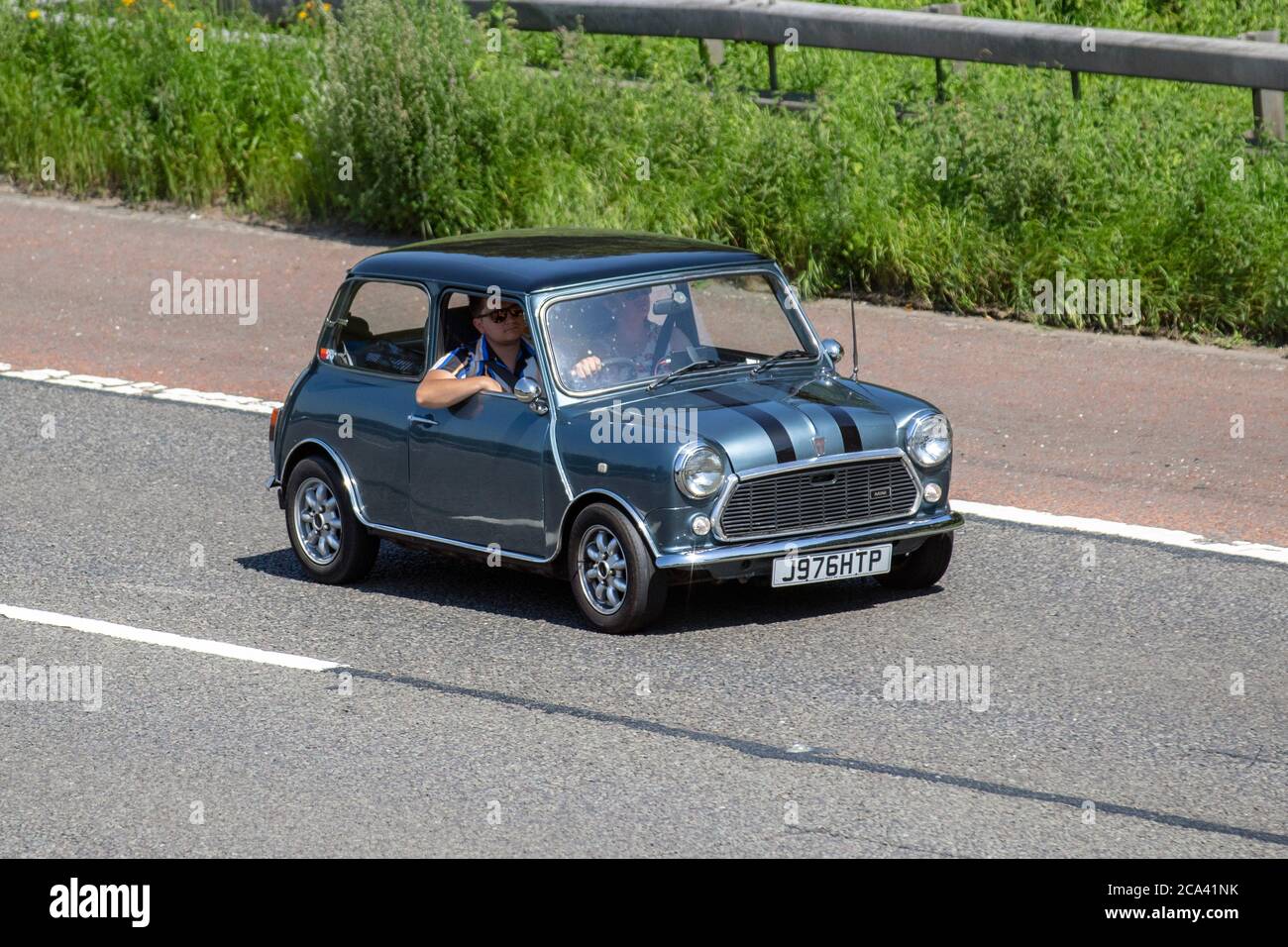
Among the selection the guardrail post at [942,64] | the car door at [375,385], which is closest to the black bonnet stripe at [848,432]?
the car door at [375,385]

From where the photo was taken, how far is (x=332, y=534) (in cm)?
975

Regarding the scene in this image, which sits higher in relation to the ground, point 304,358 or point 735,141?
point 735,141

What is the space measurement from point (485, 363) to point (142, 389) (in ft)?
17.3

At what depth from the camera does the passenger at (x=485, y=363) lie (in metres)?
9.16

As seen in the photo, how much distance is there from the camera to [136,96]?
19344mm

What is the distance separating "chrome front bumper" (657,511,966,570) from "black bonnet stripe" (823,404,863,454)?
1.18 ft

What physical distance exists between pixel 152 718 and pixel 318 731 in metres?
0.69

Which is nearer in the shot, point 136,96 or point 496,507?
point 496,507

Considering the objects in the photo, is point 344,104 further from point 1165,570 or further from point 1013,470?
point 1165,570

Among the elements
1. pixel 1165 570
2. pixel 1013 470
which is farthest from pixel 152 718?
pixel 1013 470

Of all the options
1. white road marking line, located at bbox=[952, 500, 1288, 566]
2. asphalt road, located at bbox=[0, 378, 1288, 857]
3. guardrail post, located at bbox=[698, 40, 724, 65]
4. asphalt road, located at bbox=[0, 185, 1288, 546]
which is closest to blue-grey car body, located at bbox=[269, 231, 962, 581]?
asphalt road, located at bbox=[0, 378, 1288, 857]

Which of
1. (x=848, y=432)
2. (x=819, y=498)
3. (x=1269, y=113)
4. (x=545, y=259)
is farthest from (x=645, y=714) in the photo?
(x=1269, y=113)

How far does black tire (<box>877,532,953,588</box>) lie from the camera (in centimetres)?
912

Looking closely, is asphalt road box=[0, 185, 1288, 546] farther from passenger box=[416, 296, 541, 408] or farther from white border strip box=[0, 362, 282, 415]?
passenger box=[416, 296, 541, 408]
